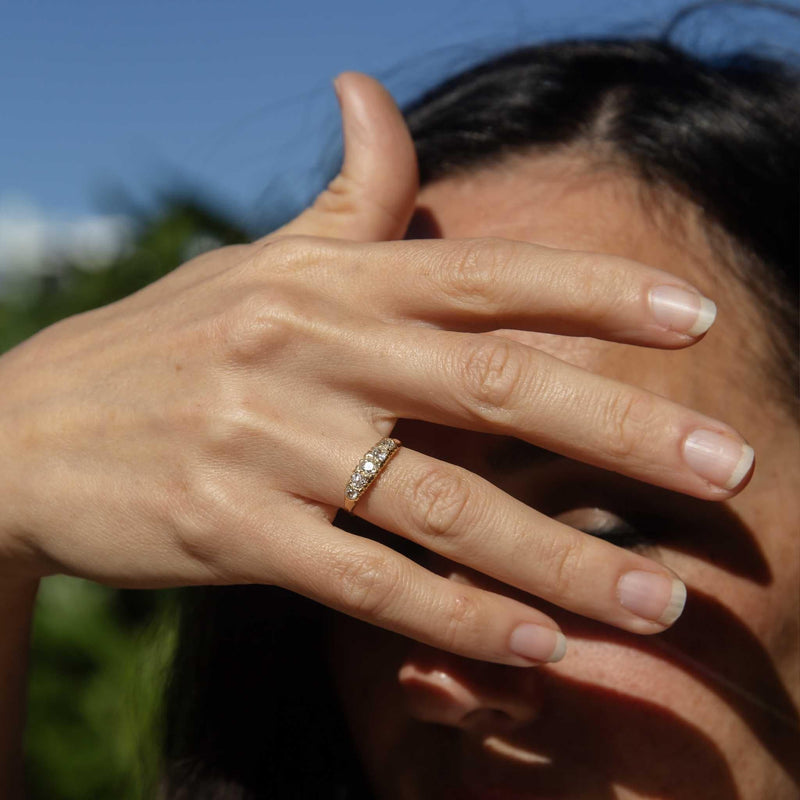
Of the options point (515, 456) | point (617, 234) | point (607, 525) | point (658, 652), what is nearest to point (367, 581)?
point (515, 456)

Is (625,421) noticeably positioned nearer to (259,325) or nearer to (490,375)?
(490,375)

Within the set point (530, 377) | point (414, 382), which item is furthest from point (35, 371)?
point (530, 377)

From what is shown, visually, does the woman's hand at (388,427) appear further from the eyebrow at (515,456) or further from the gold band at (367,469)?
the eyebrow at (515,456)

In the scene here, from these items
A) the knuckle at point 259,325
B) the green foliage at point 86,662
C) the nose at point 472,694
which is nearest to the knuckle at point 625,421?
the knuckle at point 259,325

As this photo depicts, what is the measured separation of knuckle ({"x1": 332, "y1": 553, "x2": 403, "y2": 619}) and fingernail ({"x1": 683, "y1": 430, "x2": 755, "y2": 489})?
0.43 metres

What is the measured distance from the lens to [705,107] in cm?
187

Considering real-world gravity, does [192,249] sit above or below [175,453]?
below

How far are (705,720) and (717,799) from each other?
5.5 inches

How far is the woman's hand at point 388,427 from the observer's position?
3.73ft

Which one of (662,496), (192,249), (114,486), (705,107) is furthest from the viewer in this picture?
(192,249)

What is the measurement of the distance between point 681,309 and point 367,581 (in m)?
0.57

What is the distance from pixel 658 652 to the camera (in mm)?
1462

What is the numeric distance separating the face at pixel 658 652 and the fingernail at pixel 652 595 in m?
0.30

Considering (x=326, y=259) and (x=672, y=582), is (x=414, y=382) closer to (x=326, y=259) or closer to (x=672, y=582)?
(x=326, y=259)
